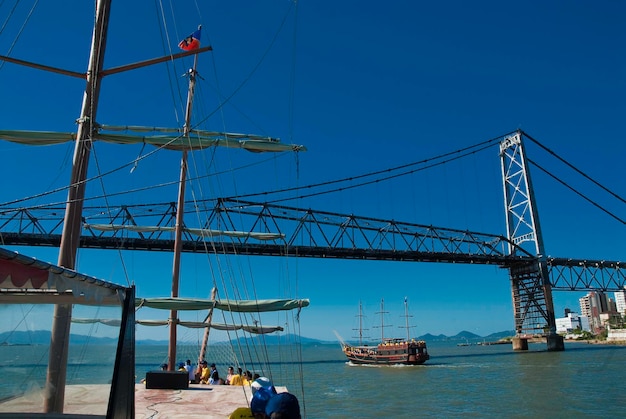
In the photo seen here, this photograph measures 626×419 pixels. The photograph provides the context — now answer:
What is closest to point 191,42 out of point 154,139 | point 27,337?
point 154,139

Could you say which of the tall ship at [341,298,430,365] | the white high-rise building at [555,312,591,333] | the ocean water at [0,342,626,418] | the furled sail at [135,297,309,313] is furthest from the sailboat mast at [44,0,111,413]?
the white high-rise building at [555,312,591,333]

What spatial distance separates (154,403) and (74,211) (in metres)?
3.85

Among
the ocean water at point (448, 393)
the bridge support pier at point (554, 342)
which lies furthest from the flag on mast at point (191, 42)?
the bridge support pier at point (554, 342)

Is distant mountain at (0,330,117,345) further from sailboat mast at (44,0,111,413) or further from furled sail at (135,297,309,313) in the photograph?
furled sail at (135,297,309,313)

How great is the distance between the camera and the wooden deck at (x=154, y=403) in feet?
26.6

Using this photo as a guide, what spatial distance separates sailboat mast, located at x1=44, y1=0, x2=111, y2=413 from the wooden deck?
1.55 ft

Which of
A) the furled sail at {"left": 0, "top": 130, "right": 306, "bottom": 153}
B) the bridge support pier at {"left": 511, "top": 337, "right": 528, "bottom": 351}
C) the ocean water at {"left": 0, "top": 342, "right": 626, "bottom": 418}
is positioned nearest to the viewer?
the furled sail at {"left": 0, "top": 130, "right": 306, "bottom": 153}

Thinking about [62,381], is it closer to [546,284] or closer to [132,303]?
[132,303]

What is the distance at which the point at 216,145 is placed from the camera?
15.0m

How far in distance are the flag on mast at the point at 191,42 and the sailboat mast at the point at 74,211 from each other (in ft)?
15.2

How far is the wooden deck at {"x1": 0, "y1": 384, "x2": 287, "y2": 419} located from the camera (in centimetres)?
810

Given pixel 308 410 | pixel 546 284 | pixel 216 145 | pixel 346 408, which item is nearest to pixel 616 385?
pixel 346 408

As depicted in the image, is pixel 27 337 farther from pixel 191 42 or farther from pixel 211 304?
pixel 191 42

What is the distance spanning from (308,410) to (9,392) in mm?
12929
